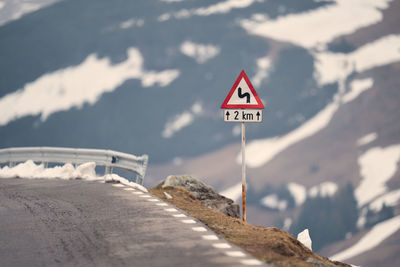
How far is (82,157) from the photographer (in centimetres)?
1695

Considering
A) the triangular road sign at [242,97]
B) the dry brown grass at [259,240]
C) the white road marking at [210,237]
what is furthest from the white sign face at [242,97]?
the white road marking at [210,237]

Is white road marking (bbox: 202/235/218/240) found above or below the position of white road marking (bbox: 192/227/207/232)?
below

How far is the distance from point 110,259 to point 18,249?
155 centimetres

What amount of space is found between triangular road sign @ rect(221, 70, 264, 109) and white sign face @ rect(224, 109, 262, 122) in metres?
0.07

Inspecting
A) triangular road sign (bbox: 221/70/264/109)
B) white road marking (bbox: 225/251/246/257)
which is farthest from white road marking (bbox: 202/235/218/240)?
triangular road sign (bbox: 221/70/264/109)

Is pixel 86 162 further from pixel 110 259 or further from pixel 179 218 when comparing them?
pixel 110 259

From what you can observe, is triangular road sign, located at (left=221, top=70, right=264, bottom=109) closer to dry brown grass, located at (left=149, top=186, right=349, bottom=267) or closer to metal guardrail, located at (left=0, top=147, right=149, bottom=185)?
dry brown grass, located at (left=149, top=186, right=349, bottom=267)

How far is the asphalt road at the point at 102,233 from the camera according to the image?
710cm

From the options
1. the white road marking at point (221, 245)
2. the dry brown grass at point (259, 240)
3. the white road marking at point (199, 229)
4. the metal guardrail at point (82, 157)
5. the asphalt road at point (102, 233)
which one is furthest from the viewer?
the metal guardrail at point (82, 157)

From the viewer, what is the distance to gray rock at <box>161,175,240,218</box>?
1425cm

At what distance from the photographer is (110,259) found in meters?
7.08

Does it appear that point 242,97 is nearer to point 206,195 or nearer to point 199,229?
point 199,229

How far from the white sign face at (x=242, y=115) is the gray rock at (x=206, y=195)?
3.24 metres

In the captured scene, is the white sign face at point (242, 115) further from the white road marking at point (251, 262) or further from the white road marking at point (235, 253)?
the white road marking at point (251, 262)
